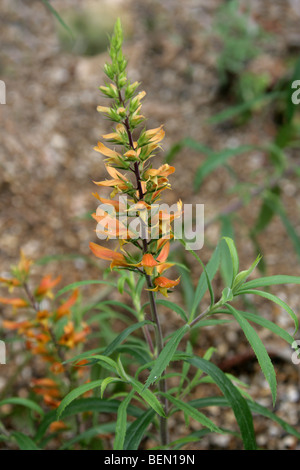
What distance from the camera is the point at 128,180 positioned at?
0.71 m

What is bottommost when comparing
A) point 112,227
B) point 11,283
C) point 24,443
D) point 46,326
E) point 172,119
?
point 24,443

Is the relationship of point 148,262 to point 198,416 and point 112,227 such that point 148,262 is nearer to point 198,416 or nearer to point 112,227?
point 112,227

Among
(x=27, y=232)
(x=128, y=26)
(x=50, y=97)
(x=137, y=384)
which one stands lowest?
(x=137, y=384)

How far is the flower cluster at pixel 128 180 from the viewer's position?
680 millimetres

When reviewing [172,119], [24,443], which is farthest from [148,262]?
[172,119]

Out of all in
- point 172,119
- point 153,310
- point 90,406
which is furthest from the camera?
point 172,119

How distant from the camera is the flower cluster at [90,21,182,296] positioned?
26.8 inches

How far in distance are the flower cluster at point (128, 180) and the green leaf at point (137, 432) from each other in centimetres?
34

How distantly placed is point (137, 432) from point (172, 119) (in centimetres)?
189

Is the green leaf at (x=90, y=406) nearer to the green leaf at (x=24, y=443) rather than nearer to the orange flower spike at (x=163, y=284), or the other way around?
the green leaf at (x=24, y=443)

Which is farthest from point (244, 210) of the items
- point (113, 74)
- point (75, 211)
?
point (113, 74)

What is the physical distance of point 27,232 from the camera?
6.40 ft

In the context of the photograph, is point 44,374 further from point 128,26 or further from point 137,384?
point 128,26

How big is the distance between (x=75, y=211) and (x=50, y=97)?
747mm
